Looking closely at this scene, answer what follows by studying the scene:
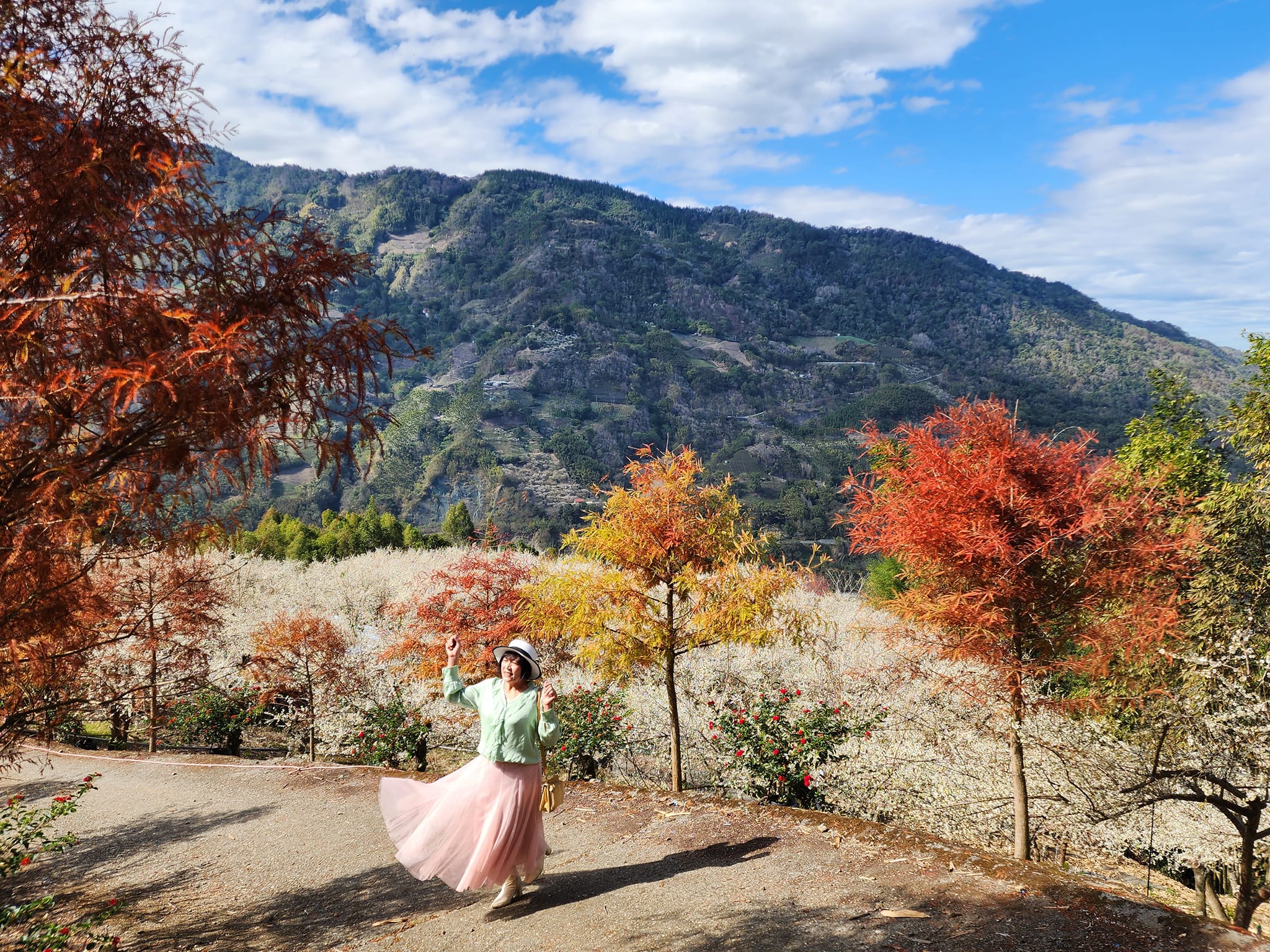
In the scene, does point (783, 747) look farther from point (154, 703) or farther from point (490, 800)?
point (154, 703)

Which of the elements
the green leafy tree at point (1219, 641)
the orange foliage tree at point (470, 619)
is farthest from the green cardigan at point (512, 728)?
the orange foliage tree at point (470, 619)

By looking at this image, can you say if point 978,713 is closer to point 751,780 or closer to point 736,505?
point 751,780

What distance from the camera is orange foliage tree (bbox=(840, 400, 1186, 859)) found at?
14.9 ft

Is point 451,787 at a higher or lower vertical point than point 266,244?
lower

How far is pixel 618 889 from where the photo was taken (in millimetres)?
4410

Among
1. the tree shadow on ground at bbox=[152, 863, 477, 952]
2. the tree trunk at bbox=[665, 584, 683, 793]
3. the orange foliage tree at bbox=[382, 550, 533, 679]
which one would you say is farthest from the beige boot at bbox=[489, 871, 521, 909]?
the orange foliage tree at bbox=[382, 550, 533, 679]

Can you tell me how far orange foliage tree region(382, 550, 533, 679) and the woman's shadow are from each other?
507 centimetres

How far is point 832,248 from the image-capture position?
144 meters

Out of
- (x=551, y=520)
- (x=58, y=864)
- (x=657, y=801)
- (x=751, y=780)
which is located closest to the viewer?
(x=58, y=864)

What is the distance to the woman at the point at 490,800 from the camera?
3844 mm

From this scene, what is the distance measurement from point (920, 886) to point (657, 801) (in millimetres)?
2361

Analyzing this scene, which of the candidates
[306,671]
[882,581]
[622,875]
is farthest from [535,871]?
[882,581]

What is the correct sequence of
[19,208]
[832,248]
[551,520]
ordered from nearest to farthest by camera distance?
[19,208]
[551,520]
[832,248]

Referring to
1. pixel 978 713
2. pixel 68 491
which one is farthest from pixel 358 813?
pixel 978 713
